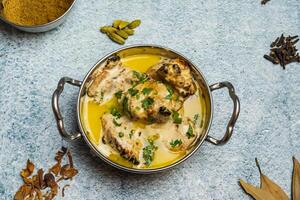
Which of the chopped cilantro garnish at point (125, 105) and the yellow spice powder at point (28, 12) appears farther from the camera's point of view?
the yellow spice powder at point (28, 12)

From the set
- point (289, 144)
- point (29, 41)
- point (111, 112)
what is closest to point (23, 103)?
point (29, 41)

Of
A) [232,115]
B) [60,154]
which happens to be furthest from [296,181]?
[60,154]

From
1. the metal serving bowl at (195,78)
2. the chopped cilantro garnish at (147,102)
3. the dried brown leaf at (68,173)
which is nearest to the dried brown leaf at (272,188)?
the metal serving bowl at (195,78)

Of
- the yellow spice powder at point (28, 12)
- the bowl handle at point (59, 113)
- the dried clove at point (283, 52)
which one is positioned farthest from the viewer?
the dried clove at point (283, 52)

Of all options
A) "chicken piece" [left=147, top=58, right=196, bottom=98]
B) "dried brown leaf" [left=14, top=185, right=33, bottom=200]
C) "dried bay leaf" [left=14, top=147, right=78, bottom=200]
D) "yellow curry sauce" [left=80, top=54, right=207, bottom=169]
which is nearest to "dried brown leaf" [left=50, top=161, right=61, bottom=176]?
"dried bay leaf" [left=14, top=147, right=78, bottom=200]

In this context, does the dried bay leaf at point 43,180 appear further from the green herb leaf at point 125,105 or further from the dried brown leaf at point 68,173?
the green herb leaf at point 125,105

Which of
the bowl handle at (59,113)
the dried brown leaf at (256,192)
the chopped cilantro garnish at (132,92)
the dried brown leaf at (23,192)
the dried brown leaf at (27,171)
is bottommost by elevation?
the dried brown leaf at (23,192)

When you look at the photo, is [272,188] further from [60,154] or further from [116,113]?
[60,154]
